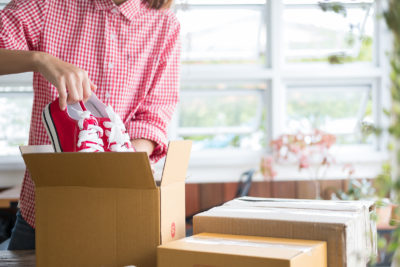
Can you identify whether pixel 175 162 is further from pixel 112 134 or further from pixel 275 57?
pixel 275 57

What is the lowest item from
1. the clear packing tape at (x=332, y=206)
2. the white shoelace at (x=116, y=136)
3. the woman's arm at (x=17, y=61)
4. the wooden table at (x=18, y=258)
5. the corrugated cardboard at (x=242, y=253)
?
the wooden table at (x=18, y=258)

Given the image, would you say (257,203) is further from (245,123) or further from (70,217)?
(245,123)

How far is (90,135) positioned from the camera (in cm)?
98

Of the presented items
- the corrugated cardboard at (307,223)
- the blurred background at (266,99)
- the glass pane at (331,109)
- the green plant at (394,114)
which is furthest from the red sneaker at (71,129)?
the glass pane at (331,109)

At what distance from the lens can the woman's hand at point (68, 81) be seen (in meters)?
0.98

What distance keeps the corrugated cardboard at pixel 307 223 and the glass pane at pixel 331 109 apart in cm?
286

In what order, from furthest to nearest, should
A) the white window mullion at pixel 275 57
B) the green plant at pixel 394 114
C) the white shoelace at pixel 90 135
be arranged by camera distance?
1. the white window mullion at pixel 275 57
2. the white shoelace at pixel 90 135
3. the green plant at pixel 394 114

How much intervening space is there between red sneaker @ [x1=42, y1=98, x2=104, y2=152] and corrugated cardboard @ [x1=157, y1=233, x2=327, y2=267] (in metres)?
0.29

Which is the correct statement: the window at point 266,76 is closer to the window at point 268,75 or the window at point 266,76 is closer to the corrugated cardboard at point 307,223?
the window at point 268,75

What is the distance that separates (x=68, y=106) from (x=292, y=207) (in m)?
0.54

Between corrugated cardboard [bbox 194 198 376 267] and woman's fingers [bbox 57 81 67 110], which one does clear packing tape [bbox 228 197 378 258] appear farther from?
woman's fingers [bbox 57 81 67 110]

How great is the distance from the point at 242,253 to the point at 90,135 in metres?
0.41

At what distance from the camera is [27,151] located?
0.95 meters

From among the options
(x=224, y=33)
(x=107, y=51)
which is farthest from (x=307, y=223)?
(x=224, y=33)
